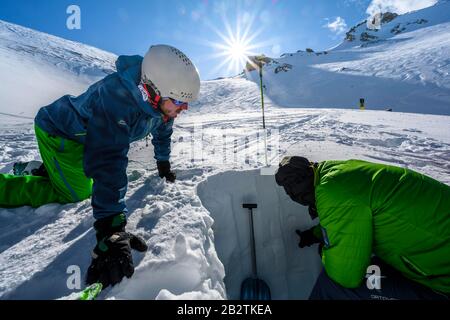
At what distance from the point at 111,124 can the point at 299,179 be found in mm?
1507

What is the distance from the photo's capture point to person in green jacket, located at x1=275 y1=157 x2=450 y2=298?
5.51 feet

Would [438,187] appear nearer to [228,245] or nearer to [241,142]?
[228,245]

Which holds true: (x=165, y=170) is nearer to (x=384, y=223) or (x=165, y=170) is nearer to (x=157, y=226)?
(x=157, y=226)

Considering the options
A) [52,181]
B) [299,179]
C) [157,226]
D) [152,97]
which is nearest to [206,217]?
[157,226]

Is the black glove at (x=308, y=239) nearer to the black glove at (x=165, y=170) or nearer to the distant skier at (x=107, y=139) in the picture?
the black glove at (x=165, y=170)

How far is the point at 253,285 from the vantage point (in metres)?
3.13

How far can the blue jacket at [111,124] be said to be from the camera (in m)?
1.77

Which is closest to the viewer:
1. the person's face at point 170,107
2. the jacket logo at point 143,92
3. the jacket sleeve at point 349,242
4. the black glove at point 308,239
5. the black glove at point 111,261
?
the black glove at point 111,261

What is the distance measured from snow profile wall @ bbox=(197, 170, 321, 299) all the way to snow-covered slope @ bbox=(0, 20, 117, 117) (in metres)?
10.2

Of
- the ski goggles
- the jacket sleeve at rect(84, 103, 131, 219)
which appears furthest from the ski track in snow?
the ski goggles

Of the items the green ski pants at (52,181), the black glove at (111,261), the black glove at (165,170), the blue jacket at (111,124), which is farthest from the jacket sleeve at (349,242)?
the green ski pants at (52,181)

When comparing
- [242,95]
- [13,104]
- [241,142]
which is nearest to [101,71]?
[242,95]

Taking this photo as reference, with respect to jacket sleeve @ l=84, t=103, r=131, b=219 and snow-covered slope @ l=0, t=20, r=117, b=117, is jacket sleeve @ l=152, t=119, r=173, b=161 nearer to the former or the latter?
jacket sleeve @ l=84, t=103, r=131, b=219

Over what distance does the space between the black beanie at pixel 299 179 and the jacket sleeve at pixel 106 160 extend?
1294mm
